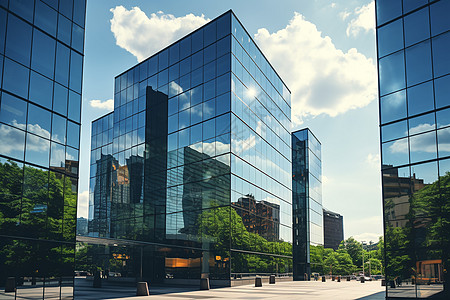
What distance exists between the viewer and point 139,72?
5200cm

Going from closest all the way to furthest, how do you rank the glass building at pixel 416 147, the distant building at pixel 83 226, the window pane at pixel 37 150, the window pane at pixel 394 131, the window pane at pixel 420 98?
1. the window pane at pixel 37 150
2. the glass building at pixel 416 147
3. the window pane at pixel 420 98
4. the window pane at pixel 394 131
5. the distant building at pixel 83 226

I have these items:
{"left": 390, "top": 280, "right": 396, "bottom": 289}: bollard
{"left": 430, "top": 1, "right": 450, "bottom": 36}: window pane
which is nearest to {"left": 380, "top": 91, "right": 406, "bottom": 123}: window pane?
{"left": 430, "top": 1, "right": 450, "bottom": 36}: window pane

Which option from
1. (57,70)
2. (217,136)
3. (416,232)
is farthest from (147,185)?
(416,232)

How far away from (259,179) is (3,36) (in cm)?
3192

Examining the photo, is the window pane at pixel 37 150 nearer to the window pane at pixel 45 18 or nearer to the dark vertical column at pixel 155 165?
the window pane at pixel 45 18

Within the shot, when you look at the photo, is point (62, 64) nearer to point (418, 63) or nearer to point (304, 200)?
point (418, 63)

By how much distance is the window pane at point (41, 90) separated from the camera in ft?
73.3

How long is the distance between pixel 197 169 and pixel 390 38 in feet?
74.9

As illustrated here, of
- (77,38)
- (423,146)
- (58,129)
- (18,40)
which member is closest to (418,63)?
(423,146)

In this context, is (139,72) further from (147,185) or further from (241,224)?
(241,224)

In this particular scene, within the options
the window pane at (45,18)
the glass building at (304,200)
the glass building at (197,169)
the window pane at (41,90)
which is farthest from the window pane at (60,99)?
the glass building at (304,200)

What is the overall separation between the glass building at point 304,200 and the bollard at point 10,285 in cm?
5112

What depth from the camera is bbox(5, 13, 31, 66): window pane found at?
69.6ft

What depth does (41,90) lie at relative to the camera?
899 inches
